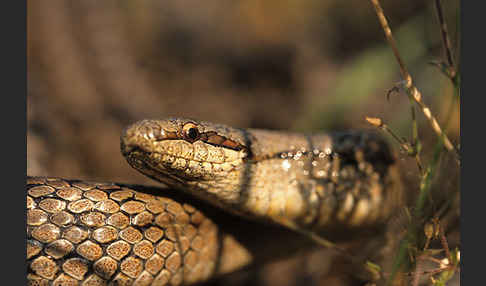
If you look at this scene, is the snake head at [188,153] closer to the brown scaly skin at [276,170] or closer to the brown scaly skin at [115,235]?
the brown scaly skin at [276,170]

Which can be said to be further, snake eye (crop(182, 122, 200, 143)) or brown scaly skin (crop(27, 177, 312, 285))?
snake eye (crop(182, 122, 200, 143))

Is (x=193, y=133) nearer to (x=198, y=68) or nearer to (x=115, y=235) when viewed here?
(x=115, y=235)

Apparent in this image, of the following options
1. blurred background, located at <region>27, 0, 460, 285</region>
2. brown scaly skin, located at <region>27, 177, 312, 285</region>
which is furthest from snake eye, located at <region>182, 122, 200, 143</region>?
blurred background, located at <region>27, 0, 460, 285</region>

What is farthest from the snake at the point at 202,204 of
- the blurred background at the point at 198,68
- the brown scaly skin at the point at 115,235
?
the blurred background at the point at 198,68

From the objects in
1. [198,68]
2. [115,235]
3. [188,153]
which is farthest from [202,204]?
[198,68]

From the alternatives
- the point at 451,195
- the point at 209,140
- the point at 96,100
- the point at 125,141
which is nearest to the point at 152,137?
the point at 125,141

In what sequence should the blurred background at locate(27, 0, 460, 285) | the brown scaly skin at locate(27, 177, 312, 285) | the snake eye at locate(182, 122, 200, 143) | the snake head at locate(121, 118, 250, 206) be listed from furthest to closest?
the blurred background at locate(27, 0, 460, 285) < the snake eye at locate(182, 122, 200, 143) < the snake head at locate(121, 118, 250, 206) < the brown scaly skin at locate(27, 177, 312, 285)

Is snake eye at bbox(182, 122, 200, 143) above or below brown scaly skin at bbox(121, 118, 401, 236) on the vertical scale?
above

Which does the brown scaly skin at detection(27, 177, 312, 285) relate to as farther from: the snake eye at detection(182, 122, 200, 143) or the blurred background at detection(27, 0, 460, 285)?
the blurred background at detection(27, 0, 460, 285)

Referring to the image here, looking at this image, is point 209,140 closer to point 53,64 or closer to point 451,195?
point 451,195
